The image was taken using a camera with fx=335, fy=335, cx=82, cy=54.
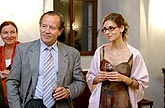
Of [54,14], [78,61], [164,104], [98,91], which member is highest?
[54,14]

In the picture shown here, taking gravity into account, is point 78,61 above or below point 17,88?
above

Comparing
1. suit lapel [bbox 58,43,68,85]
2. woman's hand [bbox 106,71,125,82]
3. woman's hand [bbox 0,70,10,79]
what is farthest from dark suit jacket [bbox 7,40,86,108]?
woman's hand [bbox 0,70,10,79]

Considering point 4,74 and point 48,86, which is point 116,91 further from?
point 4,74

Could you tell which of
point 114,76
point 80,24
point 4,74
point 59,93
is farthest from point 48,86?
point 80,24

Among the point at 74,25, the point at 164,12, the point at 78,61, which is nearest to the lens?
the point at 78,61

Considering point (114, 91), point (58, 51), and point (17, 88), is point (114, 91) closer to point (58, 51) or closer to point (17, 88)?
point (58, 51)

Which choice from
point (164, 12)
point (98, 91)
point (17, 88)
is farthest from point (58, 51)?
point (164, 12)

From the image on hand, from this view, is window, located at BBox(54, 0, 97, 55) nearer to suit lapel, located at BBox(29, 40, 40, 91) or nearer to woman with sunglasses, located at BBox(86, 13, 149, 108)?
woman with sunglasses, located at BBox(86, 13, 149, 108)

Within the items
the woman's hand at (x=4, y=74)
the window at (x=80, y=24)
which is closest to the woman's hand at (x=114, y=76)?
the woman's hand at (x=4, y=74)

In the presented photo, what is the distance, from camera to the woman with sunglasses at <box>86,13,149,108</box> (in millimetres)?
2561

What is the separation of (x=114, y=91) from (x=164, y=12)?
2923mm

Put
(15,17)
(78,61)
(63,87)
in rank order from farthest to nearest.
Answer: (15,17)
(78,61)
(63,87)

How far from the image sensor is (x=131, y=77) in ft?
8.55

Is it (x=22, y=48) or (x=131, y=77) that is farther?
(x=131, y=77)
